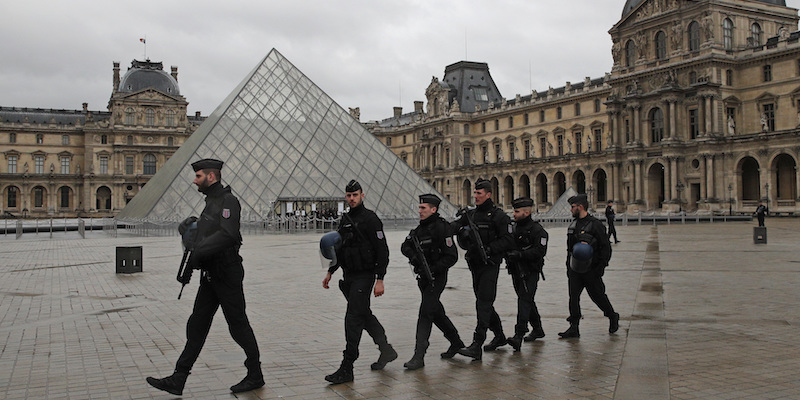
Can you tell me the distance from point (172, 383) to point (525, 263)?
3.32 m

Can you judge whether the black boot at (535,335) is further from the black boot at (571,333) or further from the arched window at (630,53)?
the arched window at (630,53)

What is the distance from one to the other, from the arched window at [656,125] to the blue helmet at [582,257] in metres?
46.1

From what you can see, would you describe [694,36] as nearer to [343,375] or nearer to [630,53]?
[630,53]

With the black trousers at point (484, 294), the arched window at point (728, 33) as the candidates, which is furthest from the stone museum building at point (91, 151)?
the black trousers at point (484, 294)

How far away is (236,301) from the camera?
16.6 feet

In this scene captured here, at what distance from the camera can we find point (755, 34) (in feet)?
159

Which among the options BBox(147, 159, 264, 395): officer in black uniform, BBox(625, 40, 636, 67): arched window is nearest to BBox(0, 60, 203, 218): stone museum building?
BBox(625, 40, 636, 67): arched window

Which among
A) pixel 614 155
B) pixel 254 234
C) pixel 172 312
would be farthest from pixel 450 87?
pixel 172 312

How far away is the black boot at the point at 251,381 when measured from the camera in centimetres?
502

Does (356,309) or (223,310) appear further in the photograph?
(356,309)

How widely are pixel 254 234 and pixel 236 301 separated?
1017 inches

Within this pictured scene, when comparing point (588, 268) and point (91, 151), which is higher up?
point (91, 151)

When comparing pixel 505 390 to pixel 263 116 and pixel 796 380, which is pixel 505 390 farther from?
pixel 263 116

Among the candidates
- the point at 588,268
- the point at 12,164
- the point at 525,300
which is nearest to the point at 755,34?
the point at 588,268
